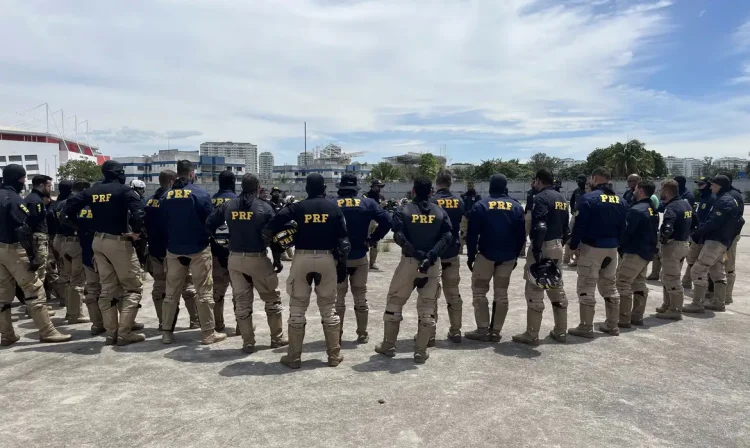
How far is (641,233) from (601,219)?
3.35 feet

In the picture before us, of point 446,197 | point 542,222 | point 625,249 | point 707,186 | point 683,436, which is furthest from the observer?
point 707,186

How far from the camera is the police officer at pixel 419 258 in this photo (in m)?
5.95

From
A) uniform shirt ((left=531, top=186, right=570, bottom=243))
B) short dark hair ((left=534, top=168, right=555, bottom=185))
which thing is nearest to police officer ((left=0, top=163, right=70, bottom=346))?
uniform shirt ((left=531, top=186, right=570, bottom=243))

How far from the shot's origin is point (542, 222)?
6.47 meters

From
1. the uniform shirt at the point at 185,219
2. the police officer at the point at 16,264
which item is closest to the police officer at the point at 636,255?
the uniform shirt at the point at 185,219

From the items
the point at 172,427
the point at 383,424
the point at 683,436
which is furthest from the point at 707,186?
the point at 172,427

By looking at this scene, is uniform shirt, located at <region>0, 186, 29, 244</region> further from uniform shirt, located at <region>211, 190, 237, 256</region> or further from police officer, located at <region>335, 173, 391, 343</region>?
police officer, located at <region>335, 173, 391, 343</region>

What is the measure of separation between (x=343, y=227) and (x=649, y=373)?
4132mm

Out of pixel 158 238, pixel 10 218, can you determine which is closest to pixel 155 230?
pixel 158 238

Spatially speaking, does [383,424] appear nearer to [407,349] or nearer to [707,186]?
[407,349]

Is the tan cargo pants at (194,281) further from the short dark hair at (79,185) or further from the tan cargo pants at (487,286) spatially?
the tan cargo pants at (487,286)

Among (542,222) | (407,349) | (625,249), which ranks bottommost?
(407,349)

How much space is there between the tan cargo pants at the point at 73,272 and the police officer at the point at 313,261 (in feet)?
13.9

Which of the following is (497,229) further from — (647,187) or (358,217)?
(647,187)
